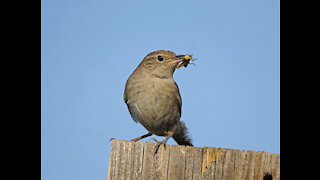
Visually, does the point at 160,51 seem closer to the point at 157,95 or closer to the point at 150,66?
the point at 150,66

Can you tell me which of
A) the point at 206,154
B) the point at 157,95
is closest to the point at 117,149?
the point at 206,154

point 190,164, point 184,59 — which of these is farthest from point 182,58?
point 190,164

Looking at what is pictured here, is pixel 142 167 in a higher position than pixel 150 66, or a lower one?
lower

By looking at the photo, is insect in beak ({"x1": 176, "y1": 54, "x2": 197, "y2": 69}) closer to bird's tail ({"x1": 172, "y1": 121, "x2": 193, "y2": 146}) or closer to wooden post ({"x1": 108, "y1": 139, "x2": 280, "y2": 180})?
bird's tail ({"x1": 172, "y1": 121, "x2": 193, "y2": 146})

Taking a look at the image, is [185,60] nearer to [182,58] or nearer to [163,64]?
[182,58]

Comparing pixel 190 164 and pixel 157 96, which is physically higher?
pixel 157 96

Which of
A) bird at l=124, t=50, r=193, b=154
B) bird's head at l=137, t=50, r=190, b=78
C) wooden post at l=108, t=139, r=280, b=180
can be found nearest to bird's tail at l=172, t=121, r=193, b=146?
bird at l=124, t=50, r=193, b=154

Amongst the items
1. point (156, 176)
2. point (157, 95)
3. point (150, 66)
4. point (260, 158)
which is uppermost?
point (150, 66)
